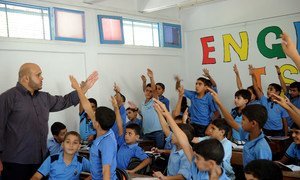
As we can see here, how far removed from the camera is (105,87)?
5582 mm

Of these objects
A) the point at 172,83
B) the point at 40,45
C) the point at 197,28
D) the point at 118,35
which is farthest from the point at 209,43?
the point at 40,45

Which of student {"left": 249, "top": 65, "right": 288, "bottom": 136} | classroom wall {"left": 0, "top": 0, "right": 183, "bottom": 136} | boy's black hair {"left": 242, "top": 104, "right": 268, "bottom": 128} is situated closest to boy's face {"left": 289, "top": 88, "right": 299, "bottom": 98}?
student {"left": 249, "top": 65, "right": 288, "bottom": 136}

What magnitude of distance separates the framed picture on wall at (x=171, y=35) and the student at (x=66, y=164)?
4043 mm

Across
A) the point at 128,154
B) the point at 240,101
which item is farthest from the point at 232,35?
the point at 128,154

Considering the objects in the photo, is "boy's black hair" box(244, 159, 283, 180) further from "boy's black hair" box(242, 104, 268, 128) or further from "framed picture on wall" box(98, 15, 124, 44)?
"framed picture on wall" box(98, 15, 124, 44)

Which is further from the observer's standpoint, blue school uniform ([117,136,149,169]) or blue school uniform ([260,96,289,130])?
blue school uniform ([260,96,289,130])

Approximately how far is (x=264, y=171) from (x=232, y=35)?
4762 mm

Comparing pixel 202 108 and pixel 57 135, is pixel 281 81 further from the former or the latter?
pixel 57 135

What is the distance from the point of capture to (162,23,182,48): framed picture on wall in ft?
22.0

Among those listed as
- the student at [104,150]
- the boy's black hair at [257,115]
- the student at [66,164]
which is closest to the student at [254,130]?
the boy's black hair at [257,115]

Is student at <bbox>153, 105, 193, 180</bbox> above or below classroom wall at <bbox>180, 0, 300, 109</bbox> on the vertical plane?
below

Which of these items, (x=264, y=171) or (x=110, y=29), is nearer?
(x=264, y=171)

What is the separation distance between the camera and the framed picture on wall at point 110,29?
550 cm

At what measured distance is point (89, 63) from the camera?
5.32 meters
